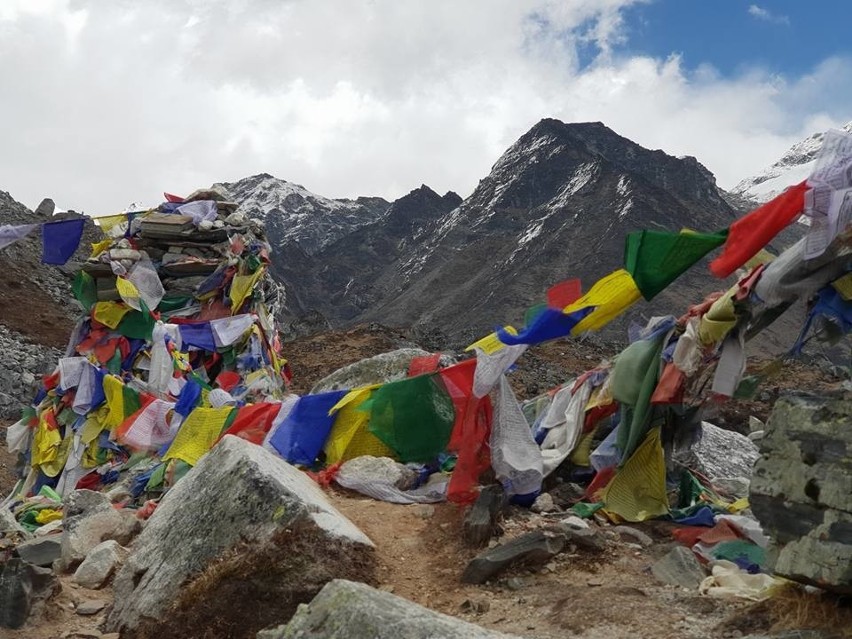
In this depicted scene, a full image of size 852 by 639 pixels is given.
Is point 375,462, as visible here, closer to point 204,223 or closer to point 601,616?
point 601,616

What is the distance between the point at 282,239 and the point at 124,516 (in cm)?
9939

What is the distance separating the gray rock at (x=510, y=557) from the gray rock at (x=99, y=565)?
222 centimetres

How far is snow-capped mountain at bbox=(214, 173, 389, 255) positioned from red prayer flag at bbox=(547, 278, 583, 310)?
9647 centimetres

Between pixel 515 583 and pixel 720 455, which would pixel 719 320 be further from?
pixel 720 455

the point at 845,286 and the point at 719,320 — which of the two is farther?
the point at 719,320

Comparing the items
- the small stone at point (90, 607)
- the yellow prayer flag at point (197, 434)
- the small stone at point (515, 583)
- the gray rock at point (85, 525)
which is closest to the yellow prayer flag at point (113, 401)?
the yellow prayer flag at point (197, 434)

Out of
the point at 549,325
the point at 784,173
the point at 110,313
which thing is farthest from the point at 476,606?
the point at 784,173

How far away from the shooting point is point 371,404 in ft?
24.4

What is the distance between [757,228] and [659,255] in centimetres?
66

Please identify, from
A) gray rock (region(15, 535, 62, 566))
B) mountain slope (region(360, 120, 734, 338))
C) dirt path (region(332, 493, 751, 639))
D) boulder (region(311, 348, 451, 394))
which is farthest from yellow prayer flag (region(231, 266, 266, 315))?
mountain slope (region(360, 120, 734, 338))

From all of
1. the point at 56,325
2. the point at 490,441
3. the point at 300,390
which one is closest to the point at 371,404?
the point at 490,441

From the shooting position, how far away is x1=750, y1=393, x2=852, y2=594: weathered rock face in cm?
365

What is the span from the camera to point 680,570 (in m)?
4.80

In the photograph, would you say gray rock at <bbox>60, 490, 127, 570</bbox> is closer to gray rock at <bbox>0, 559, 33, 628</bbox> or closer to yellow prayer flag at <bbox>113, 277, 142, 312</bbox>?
gray rock at <bbox>0, 559, 33, 628</bbox>
